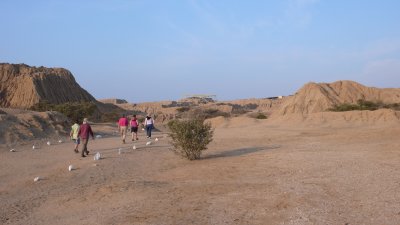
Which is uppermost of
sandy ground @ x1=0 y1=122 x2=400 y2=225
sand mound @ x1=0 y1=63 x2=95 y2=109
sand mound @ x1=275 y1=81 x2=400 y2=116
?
sand mound @ x1=0 y1=63 x2=95 y2=109

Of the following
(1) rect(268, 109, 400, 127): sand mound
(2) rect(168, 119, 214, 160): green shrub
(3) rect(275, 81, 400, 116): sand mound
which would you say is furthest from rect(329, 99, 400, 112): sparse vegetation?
(2) rect(168, 119, 214, 160): green shrub

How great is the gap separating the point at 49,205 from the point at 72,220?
1.87 meters

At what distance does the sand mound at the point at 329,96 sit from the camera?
45.7 metres

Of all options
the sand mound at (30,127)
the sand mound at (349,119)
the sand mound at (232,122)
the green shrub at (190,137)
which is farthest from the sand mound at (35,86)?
the green shrub at (190,137)

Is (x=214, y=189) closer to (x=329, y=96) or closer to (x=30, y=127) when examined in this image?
(x=30, y=127)

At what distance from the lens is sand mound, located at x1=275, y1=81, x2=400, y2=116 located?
45.7 meters

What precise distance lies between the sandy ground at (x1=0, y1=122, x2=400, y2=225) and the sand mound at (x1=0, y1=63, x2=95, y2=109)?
54.0 meters

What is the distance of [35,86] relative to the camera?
69.8 m

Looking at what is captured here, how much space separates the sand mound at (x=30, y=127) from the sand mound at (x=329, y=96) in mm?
21720

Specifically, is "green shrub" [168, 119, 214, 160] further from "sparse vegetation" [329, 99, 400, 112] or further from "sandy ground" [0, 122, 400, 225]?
"sparse vegetation" [329, 99, 400, 112]

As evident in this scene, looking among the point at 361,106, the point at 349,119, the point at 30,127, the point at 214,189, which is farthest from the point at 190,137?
the point at 361,106

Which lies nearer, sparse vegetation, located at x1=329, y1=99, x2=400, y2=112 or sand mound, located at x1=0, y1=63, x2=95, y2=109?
sparse vegetation, located at x1=329, y1=99, x2=400, y2=112

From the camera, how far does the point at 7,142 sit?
24.2 meters

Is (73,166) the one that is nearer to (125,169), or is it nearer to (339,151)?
(125,169)
